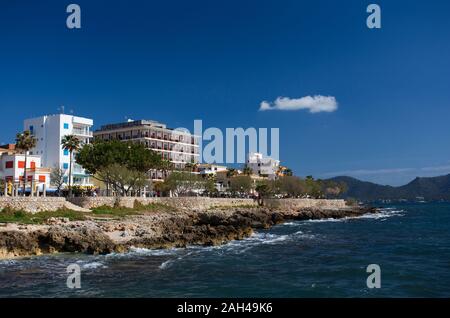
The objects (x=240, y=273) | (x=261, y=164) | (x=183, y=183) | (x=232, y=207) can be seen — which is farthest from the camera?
(x=261, y=164)

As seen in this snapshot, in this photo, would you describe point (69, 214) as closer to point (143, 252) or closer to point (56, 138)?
point (143, 252)

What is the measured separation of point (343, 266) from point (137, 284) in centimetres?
1534

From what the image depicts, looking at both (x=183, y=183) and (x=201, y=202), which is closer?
(x=201, y=202)

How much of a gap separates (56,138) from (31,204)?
130 feet

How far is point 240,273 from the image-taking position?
97.1 feet

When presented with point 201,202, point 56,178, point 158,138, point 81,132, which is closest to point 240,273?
point 56,178

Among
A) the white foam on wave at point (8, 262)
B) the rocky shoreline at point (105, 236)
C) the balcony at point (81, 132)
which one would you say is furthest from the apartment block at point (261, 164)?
the white foam on wave at point (8, 262)

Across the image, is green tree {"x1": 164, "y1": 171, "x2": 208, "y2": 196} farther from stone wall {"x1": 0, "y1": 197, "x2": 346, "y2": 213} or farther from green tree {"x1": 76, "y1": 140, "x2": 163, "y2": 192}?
green tree {"x1": 76, "y1": 140, "x2": 163, "y2": 192}

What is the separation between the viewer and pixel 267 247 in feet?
143

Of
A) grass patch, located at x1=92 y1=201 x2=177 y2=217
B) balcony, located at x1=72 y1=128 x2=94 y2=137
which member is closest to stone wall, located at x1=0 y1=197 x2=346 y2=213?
grass patch, located at x1=92 y1=201 x2=177 y2=217

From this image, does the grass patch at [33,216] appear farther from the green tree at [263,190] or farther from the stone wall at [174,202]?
the green tree at [263,190]

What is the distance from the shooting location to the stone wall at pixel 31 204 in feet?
167
